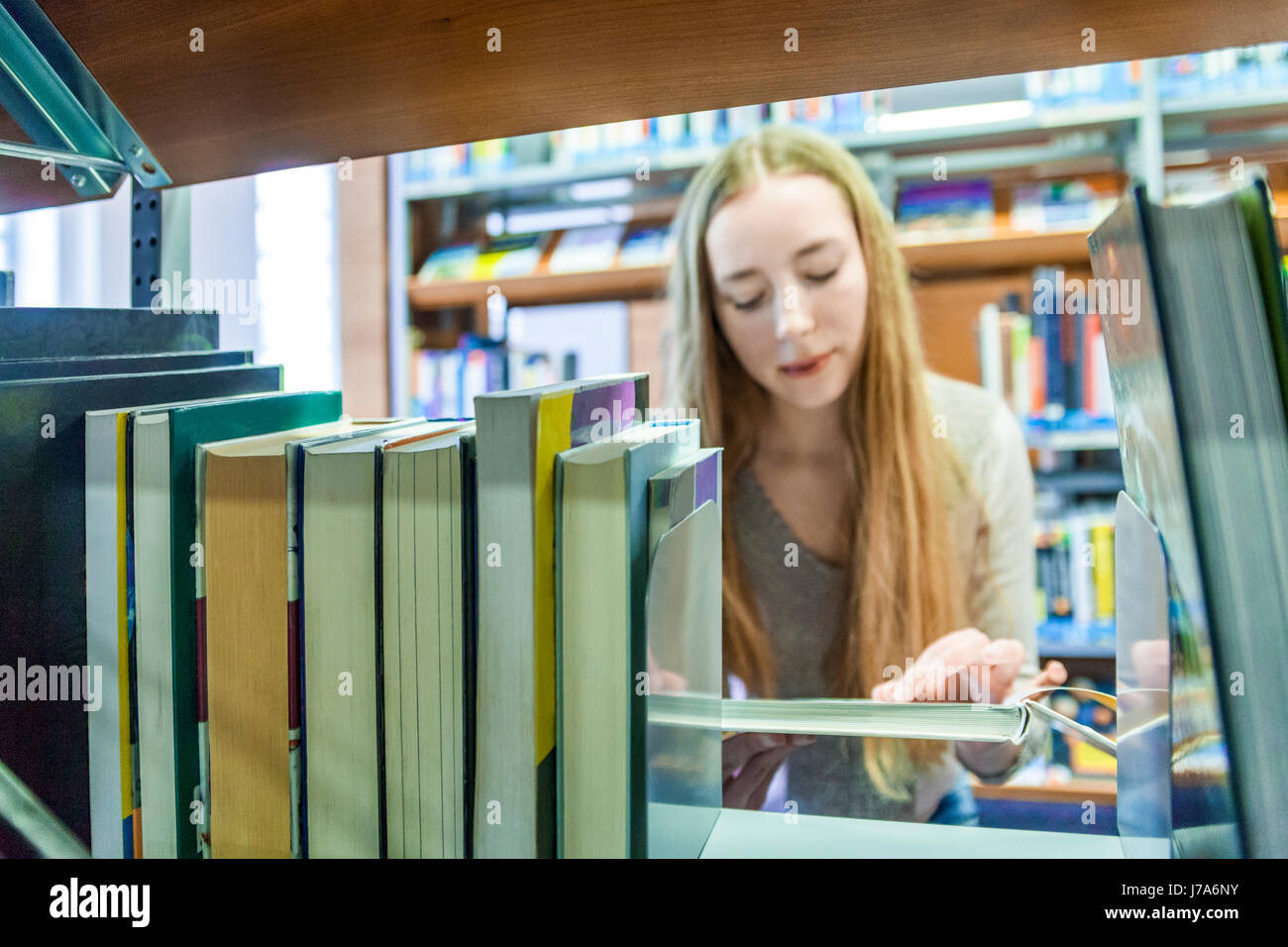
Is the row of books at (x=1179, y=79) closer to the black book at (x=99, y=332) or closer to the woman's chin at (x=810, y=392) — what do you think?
the woman's chin at (x=810, y=392)

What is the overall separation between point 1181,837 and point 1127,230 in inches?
10.2

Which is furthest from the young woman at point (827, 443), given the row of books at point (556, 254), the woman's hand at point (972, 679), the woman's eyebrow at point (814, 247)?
the row of books at point (556, 254)

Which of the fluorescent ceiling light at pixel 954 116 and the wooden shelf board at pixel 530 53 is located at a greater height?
the fluorescent ceiling light at pixel 954 116

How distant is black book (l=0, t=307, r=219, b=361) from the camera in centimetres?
51

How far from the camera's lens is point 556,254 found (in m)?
2.30

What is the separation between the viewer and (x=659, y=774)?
15.0 inches

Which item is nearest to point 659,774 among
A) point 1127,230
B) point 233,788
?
point 233,788

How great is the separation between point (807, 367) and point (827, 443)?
0.66ft

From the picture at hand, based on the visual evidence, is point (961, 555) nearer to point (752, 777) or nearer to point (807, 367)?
point (807, 367)

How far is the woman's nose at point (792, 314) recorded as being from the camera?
149 cm

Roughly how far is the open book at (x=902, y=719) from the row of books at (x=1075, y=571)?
156 cm

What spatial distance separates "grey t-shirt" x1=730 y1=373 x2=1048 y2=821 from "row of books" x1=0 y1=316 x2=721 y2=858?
1154mm

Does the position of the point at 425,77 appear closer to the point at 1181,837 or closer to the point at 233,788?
the point at 233,788

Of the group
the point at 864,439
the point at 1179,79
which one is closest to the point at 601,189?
the point at 864,439
